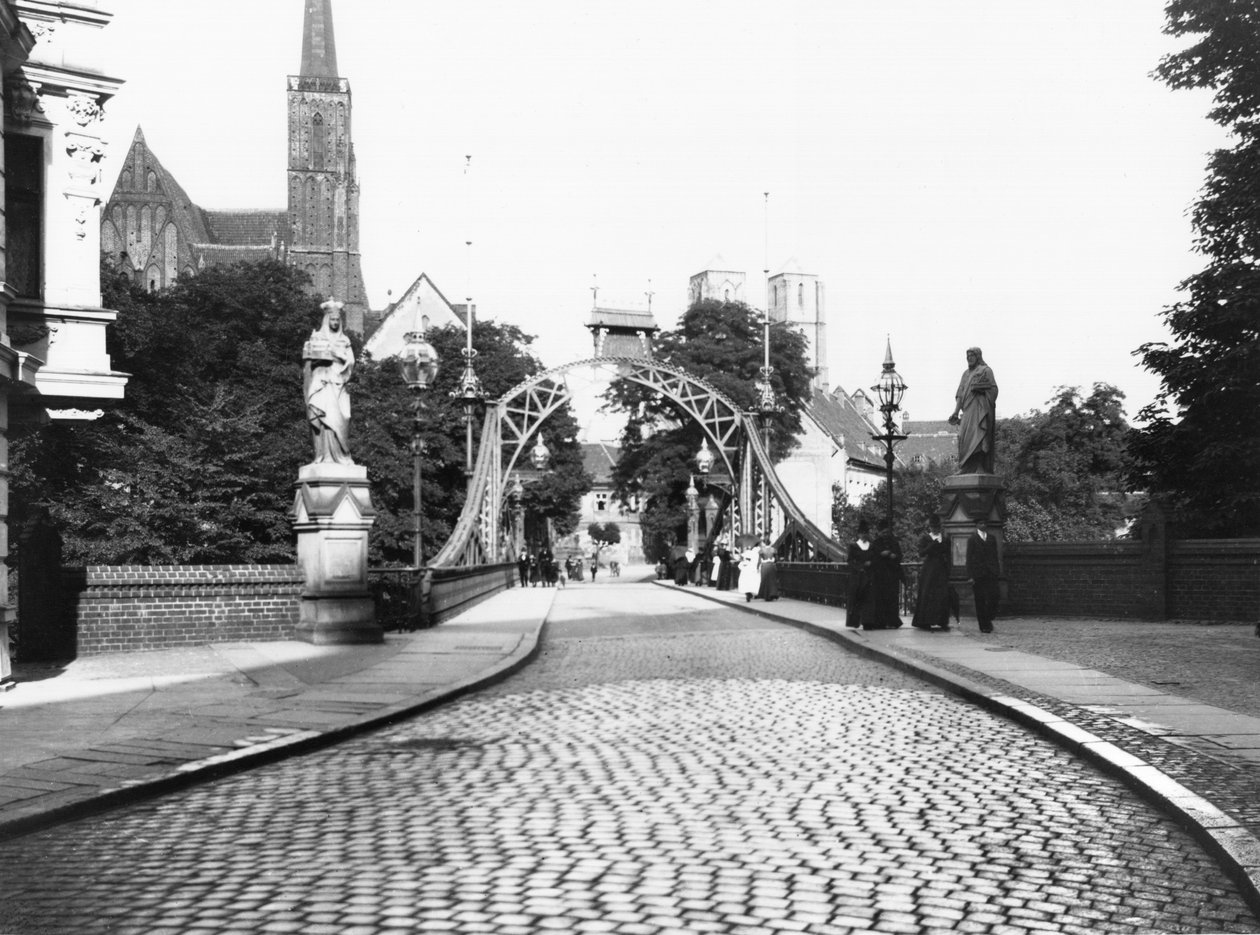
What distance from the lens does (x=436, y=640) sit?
58.6 ft

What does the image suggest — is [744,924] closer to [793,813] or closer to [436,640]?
[793,813]

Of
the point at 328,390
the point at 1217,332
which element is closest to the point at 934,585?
the point at 328,390

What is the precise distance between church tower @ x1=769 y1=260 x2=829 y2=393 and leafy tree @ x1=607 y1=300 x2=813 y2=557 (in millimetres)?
92509

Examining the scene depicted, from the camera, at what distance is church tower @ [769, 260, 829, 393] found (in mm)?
155000

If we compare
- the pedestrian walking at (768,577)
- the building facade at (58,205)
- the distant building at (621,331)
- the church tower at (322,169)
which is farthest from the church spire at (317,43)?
the building facade at (58,205)

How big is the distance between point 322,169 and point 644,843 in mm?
110152

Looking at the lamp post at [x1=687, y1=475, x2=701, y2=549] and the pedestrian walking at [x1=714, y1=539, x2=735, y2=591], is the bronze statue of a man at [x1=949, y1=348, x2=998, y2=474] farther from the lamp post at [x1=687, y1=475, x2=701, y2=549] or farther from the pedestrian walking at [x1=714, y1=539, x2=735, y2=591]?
the lamp post at [x1=687, y1=475, x2=701, y2=549]

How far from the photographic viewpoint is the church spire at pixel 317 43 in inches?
4242

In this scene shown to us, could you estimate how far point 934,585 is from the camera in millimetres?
18484

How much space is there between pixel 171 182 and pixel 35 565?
93.7 metres

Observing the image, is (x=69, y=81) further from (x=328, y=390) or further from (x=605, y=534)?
(x=605, y=534)

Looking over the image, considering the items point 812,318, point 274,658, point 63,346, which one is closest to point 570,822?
point 274,658

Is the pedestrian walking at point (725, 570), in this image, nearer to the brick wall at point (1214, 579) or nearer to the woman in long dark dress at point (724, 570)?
the woman in long dark dress at point (724, 570)

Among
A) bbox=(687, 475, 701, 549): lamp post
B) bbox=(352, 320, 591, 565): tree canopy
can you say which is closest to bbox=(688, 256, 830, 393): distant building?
bbox=(352, 320, 591, 565): tree canopy
